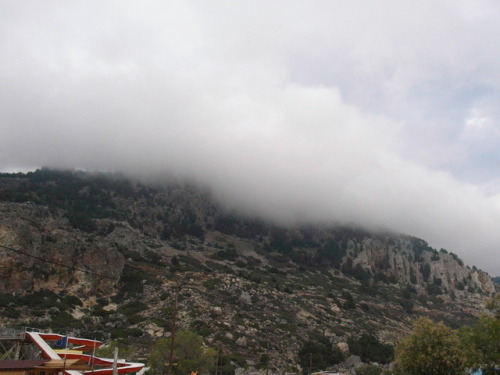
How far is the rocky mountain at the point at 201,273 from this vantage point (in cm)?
6744

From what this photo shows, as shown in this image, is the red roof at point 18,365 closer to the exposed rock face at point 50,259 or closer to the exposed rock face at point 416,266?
the exposed rock face at point 50,259

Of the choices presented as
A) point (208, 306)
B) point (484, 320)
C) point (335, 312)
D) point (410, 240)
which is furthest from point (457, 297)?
point (484, 320)

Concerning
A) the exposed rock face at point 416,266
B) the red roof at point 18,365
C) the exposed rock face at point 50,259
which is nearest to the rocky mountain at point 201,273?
the exposed rock face at point 50,259

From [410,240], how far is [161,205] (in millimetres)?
113007

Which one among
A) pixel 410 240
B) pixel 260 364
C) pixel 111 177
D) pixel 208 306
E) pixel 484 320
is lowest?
pixel 260 364

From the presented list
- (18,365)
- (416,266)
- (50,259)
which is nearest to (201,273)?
(50,259)

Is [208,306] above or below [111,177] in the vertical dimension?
below

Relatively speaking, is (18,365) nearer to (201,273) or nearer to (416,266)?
(201,273)

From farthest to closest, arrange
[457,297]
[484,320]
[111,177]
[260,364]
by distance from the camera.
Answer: [111,177] → [457,297] → [260,364] → [484,320]

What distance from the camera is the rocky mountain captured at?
67.4 metres

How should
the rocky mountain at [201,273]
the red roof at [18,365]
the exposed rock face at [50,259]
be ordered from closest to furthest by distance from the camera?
the red roof at [18,365] → the rocky mountain at [201,273] → the exposed rock face at [50,259]

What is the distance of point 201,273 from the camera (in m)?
96.6

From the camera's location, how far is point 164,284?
3292 inches

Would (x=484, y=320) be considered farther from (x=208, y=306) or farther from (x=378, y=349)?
(x=208, y=306)
